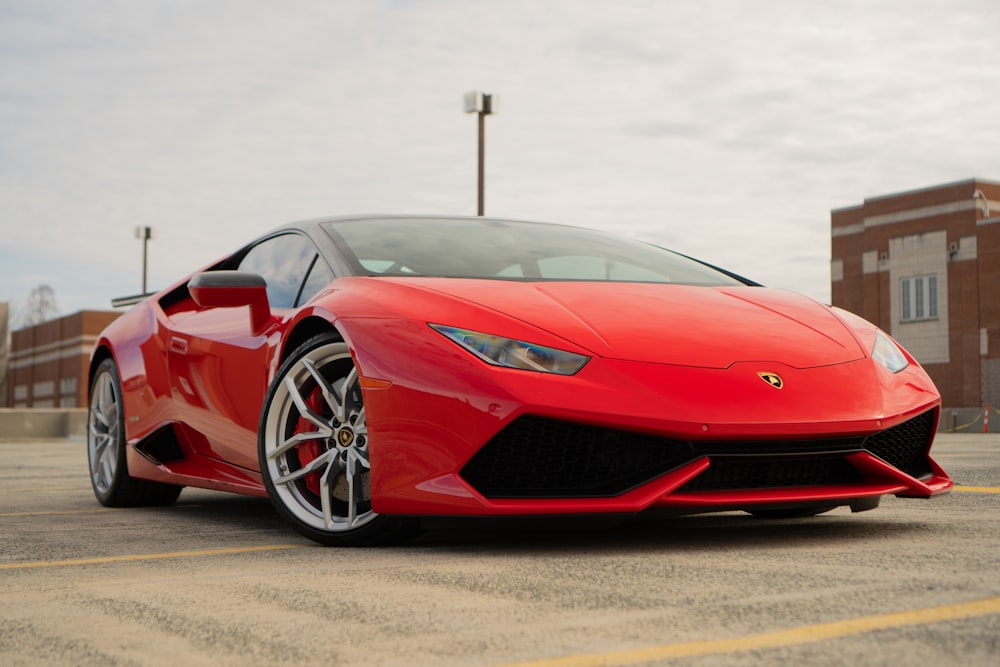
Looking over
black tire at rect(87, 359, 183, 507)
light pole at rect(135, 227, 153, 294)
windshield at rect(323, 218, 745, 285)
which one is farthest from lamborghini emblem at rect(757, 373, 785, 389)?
light pole at rect(135, 227, 153, 294)

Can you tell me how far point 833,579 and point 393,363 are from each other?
4.80ft

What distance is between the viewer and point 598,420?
331 centimetres

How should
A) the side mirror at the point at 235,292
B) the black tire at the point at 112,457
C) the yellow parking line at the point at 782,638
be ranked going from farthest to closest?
the black tire at the point at 112,457, the side mirror at the point at 235,292, the yellow parking line at the point at 782,638

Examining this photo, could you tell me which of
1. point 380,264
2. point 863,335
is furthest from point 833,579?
point 380,264

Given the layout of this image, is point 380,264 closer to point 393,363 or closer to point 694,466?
point 393,363

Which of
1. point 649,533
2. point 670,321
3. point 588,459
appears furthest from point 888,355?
point 588,459

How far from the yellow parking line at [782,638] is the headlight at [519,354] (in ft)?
4.47

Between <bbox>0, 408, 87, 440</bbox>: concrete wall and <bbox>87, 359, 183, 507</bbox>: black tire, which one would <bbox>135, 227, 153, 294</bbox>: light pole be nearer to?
<bbox>0, 408, 87, 440</bbox>: concrete wall

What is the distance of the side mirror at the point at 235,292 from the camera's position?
4.48 metres

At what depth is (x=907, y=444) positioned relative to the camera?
12.4 feet

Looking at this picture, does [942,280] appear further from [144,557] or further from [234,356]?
[144,557]

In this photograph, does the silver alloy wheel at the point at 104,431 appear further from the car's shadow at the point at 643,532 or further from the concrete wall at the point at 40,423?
the concrete wall at the point at 40,423

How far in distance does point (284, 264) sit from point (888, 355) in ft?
7.79

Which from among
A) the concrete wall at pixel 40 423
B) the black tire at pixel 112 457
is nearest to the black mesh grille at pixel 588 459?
the black tire at pixel 112 457
